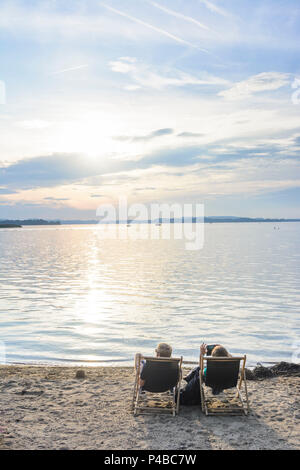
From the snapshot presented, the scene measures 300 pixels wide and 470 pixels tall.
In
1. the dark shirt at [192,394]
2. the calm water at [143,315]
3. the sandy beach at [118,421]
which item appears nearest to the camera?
the sandy beach at [118,421]

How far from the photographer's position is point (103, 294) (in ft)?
80.5

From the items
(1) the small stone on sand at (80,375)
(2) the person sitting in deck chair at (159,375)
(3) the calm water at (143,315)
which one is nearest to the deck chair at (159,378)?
(2) the person sitting in deck chair at (159,375)

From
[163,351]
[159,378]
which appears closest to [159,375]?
[159,378]

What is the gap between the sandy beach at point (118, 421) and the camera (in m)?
6.08

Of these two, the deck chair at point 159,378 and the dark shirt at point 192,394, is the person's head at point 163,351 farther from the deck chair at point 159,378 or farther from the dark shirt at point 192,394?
the dark shirt at point 192,394

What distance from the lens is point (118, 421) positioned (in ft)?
22.6

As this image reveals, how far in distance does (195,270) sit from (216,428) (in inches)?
1194

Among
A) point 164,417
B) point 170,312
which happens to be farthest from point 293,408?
point 170,312

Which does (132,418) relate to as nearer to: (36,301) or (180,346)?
(180,346)

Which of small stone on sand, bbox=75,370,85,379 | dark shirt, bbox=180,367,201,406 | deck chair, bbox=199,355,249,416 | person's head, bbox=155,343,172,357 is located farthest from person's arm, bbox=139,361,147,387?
small stone on sand, bbox=75,370,85,379

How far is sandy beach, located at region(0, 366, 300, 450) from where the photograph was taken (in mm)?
6078

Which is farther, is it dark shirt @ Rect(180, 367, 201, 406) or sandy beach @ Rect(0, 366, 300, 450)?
dark shirt @ Rect(180, 367, 201, 406)

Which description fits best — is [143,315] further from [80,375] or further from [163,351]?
[163,351]

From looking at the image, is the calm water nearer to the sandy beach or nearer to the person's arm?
the sandy beach
